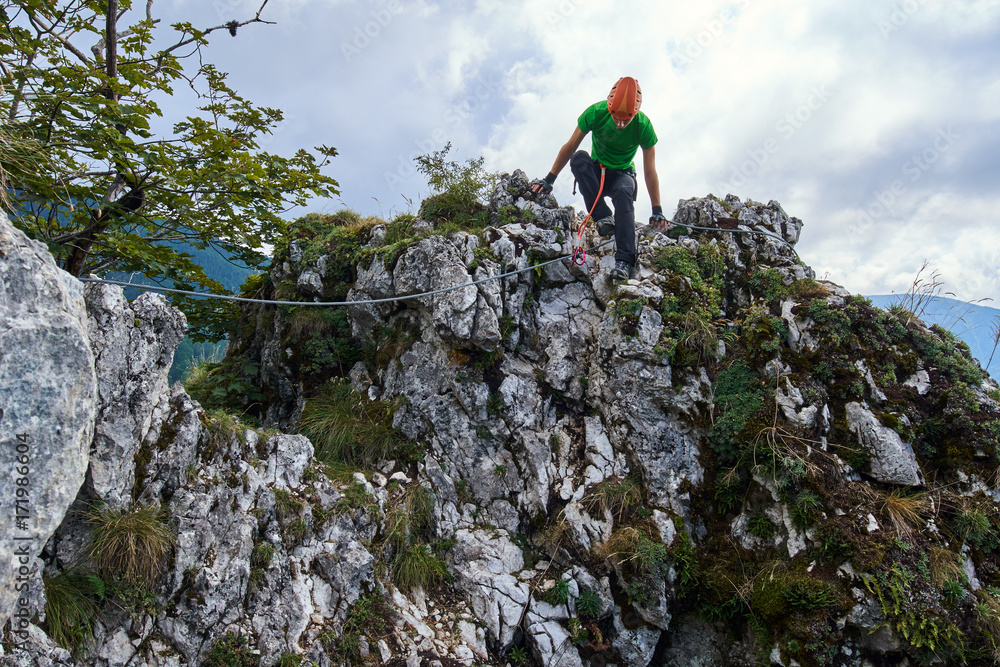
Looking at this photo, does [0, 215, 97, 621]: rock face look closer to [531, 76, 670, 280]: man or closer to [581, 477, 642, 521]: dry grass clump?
[581, 477, 642, 521]: dry grass clump

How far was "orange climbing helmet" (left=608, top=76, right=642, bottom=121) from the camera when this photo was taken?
6.76m

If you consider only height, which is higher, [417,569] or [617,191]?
[617,191]

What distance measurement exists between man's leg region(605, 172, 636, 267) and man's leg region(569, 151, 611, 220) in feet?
1.28

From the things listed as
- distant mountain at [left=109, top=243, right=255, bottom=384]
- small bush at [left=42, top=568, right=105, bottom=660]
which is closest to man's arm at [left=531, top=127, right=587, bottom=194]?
distant mountain at [left=109, top=243, right=255, bottom=384]

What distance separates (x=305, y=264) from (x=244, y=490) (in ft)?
15.7

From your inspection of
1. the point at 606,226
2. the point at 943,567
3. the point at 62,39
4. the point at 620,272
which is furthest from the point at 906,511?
the point at 62,39

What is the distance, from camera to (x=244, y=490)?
17.7 feet

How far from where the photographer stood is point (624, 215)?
7754 mm

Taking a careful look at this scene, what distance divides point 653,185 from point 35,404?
26.9ft

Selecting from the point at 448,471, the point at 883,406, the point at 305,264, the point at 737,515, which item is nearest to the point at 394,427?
the point at 448,471

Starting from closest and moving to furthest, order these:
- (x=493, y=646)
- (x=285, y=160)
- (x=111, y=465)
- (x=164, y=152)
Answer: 1. (x=111, y=465)
2. (x=164, y=152)
3. (x=493, y=646)
4. (x=285, y=160)

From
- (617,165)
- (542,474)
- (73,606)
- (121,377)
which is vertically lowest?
(73,606)

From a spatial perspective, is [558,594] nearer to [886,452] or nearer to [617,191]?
[886,452]

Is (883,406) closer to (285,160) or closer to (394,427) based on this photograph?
(394,427)
